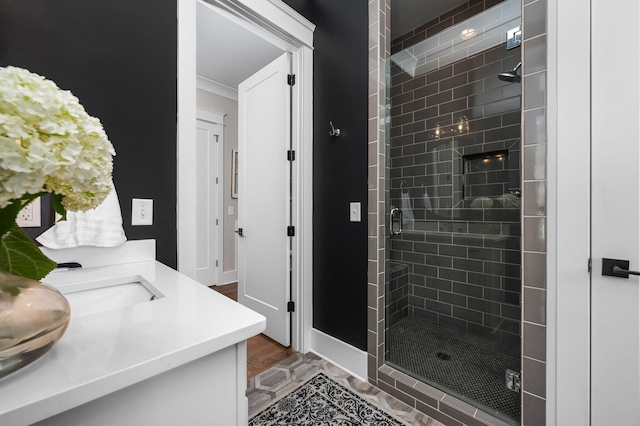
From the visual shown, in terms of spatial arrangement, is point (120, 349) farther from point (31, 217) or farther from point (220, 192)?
point (220, 192)

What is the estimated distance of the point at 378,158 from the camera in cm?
167

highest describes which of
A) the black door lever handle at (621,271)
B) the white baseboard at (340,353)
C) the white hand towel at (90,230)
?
the white hand towel at (90,230)

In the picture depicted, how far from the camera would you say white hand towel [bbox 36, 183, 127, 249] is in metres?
1.05

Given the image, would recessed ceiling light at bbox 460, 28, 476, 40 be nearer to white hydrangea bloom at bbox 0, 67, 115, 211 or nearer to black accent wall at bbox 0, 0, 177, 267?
black accent wall at bbox 0, 0, 177, 267

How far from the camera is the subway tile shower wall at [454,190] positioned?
163 centimetres

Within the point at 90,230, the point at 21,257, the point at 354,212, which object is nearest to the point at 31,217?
the point at 90,230

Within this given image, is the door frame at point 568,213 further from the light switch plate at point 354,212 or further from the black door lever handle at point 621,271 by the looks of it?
the light switch plate at point 354,212

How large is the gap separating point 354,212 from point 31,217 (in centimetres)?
153

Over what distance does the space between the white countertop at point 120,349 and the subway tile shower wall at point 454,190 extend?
54.8 inches

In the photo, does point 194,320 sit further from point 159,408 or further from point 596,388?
point 596,388

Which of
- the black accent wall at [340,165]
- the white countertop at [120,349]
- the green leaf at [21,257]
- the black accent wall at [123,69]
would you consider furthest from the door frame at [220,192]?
the green leaf at [21,257]

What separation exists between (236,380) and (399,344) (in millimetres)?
1542

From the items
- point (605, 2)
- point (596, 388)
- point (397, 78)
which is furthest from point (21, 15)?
point (596, 388)

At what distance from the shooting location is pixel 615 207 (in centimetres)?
101
